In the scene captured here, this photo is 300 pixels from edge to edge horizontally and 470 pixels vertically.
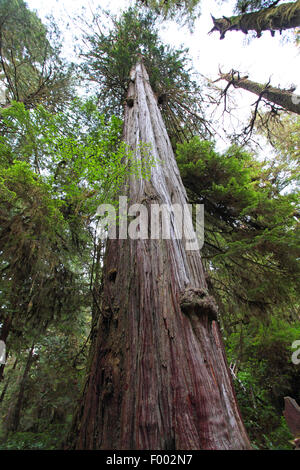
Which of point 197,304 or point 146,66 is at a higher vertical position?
point 146,66

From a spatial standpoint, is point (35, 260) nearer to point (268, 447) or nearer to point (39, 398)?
point (39, 398)

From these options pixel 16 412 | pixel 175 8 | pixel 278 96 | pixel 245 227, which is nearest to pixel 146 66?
pixel 175 8

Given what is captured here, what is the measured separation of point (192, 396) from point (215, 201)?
10.5ft

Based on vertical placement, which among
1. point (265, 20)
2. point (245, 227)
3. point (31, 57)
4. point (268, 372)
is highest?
point (31, 57)

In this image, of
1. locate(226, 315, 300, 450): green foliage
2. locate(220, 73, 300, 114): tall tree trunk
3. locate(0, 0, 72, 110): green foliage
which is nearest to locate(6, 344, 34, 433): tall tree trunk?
locate(226, 315, 300, 450): green foliage

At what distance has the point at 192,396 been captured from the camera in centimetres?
99

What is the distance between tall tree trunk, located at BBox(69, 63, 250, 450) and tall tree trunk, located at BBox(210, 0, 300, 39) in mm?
6724

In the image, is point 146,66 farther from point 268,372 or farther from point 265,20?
point 268,372

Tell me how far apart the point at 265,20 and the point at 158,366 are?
787cm

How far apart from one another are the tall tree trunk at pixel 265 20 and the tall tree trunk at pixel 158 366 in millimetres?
6724

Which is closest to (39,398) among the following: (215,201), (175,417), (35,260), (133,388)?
(35,260)

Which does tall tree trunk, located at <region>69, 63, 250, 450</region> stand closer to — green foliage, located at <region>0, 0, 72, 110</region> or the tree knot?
the tree knot

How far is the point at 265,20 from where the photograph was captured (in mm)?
5117

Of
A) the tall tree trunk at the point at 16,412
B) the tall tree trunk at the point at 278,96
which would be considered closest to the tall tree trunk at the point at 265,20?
the tall tree trunk at the point at 278,96
